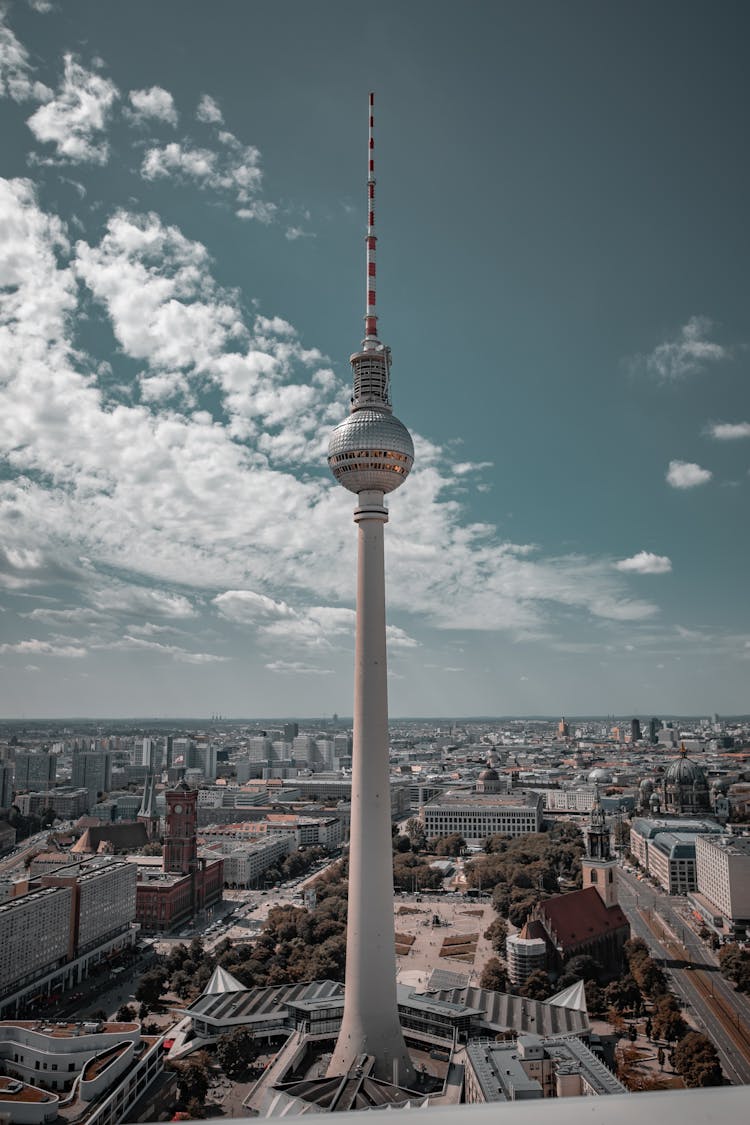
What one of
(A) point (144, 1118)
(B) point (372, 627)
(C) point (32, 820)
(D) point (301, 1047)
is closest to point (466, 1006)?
(D) point (301, 1047)

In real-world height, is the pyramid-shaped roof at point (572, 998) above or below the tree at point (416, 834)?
above

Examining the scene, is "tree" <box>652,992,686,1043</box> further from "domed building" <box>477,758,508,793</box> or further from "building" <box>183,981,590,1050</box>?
"domed building" <box>477,758,508,793</box>

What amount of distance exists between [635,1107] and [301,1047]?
1036 cm

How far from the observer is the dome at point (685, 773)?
30.9 m

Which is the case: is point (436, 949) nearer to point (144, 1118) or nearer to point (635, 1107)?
point (144, 1118)

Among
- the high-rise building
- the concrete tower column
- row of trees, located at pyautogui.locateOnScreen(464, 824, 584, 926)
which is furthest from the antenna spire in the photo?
the high-rise building

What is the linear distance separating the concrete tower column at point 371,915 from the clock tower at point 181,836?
520 inches

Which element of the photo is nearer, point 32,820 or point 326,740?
point 32,820

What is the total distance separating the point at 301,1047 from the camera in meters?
10.1

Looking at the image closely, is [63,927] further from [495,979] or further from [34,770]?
[34,770]

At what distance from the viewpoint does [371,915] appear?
8.63 m

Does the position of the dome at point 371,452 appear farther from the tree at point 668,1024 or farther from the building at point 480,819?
the building at point 480,819

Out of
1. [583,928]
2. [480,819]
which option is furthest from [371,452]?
[480,819]

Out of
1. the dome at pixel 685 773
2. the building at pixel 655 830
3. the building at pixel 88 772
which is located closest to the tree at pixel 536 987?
the building at pixel 655 830
